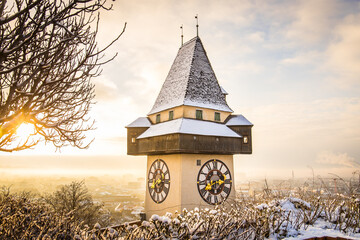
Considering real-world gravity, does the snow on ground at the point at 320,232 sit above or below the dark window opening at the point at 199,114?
below

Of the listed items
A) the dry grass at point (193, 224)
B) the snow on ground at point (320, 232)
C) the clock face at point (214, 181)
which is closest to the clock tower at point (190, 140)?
the clock face at point (214, 181)

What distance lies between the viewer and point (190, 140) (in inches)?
431

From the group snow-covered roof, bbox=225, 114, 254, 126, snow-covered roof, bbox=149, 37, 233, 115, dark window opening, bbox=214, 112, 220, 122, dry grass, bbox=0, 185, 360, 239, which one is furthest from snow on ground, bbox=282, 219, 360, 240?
dark window opening, bbox=214, 112, 220, 122

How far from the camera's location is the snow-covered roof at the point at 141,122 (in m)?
13.6

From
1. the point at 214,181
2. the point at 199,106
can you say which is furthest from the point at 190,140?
the point at 214,181

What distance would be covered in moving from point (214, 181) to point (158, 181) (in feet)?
9.00

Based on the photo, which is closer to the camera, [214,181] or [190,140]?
[190,140]

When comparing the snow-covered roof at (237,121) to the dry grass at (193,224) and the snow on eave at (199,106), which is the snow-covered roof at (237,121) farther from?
the dry grass at (193,224)

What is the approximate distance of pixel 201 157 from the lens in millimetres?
11805

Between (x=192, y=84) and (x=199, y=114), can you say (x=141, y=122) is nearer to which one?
(x=199, y=114)

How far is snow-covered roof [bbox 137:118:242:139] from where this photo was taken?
11.1 meters

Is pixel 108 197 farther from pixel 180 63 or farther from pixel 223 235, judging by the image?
pixel 223 235

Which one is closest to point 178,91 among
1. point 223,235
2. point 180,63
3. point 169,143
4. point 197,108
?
point 197,108

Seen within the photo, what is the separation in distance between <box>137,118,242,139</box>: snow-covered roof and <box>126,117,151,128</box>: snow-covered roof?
0.81m
